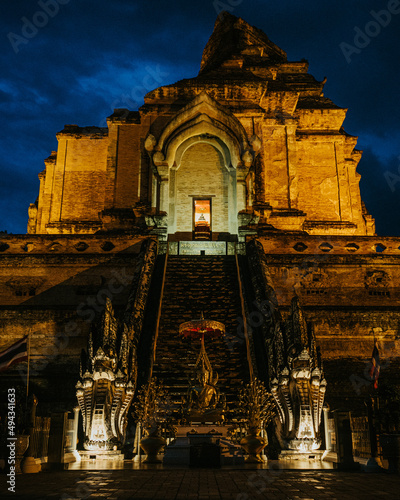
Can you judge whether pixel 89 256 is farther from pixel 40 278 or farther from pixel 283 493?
pixel 283 493

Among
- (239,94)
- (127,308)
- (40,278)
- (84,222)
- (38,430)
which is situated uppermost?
(239,94)

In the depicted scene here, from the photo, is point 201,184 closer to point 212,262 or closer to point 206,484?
point 212,262

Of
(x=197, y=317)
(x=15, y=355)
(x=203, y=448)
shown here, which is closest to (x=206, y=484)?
(x=203, y=448)

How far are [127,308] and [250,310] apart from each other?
3616 millimetres

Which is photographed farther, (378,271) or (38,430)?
(378,271)

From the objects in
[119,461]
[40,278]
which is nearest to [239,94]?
[40,278]

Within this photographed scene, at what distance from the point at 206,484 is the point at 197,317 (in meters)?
8.35

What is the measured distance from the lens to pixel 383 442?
420 inches

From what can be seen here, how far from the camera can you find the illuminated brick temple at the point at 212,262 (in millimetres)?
12672

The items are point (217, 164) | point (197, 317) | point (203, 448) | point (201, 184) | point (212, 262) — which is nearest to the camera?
point (203, 448)

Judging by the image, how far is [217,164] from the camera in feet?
84.8

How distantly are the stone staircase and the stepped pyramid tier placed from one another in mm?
3618

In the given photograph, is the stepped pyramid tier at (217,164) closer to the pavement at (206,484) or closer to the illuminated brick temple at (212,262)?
the illuminated brick temple at (212,262)

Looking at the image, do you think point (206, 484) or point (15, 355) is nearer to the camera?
point (206, 484)
